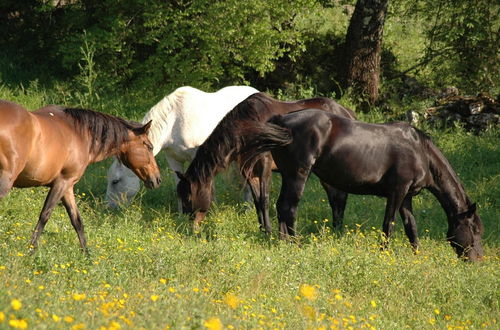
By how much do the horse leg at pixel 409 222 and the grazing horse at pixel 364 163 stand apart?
12mm

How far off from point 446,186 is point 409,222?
2.07ft

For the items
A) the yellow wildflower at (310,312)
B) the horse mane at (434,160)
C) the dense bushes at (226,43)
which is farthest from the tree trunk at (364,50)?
the yellow wildflower at (310,312)

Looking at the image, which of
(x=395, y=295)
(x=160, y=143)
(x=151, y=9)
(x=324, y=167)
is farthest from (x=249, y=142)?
(x=151, y=9)

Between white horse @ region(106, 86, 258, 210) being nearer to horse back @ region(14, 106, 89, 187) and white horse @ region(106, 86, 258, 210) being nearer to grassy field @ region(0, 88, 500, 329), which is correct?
grassy field @ region(0, 88, 500, 329)

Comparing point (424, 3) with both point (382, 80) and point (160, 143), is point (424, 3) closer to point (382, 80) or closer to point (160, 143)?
point (382, 80)

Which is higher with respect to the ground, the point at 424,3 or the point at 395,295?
the point at 424,3

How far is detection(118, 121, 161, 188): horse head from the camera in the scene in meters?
8.06

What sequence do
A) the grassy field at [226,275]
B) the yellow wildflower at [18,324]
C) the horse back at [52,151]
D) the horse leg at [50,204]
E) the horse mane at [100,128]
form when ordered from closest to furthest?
1. the yellow wildflower at [18,324]
2. the grassy field at [226,275]
3. the horse back at [52,151]
4. the horse leg at [50,204]
5. the horse mane at [100,128]

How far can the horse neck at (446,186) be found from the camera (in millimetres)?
8961

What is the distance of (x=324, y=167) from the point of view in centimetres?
863

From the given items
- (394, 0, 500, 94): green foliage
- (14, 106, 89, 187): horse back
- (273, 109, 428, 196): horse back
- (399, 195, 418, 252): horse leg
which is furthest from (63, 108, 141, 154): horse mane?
(394, 0, 500, 94): green foliage

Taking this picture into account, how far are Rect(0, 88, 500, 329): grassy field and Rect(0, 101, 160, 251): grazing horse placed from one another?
0.54 meters

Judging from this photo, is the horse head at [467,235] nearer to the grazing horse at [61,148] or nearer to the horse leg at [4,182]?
the grazing horse at [61,148]

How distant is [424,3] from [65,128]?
11680 mm
